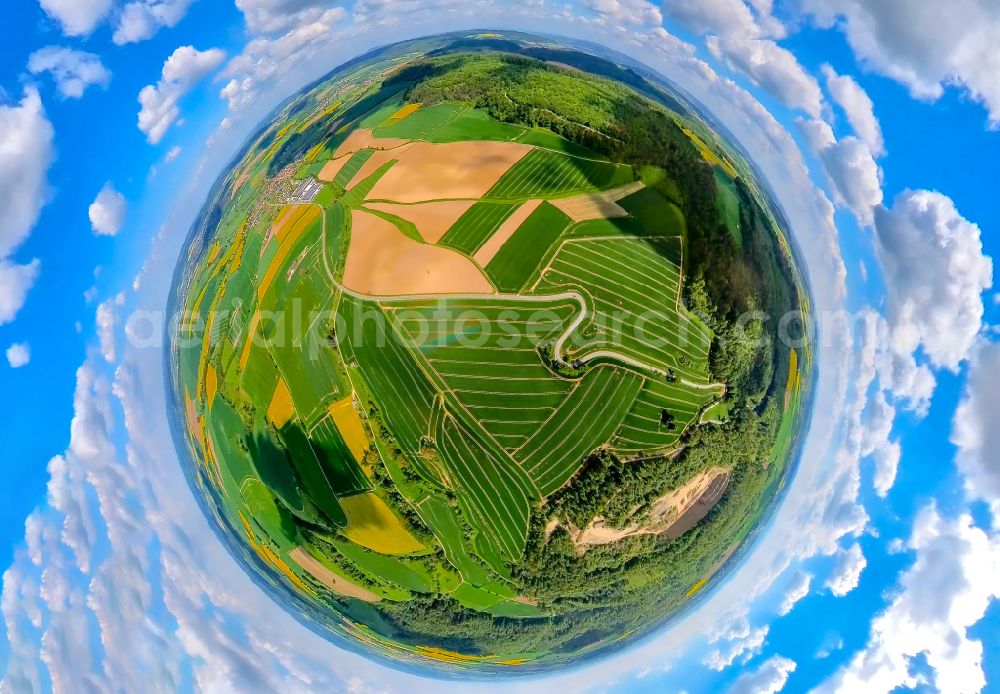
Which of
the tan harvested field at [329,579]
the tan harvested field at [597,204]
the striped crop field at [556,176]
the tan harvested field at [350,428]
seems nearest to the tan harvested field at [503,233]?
the striped crop field at [556,176]

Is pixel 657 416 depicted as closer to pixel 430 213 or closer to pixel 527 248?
pixel 527 248

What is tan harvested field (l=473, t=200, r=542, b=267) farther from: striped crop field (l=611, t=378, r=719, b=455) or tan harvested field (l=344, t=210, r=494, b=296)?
striped crop field (l=611, t=378, r=719, b=455)

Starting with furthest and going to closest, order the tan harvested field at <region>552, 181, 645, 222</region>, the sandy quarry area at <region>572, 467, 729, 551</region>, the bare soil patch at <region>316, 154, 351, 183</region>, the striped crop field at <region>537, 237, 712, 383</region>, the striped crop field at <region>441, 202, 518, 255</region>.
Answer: the bare soil patch at <region>316, 154, 351, 183</region> < the tan harvested field at <region>552, 181, 645, 222</region> < the striped crop field at <region>441, 202, 518, 255</region> < the striped crop field at <region>537, 237, 712, 383</region> < the sandy quarry area at <region>572, 467, 729, 551</region>

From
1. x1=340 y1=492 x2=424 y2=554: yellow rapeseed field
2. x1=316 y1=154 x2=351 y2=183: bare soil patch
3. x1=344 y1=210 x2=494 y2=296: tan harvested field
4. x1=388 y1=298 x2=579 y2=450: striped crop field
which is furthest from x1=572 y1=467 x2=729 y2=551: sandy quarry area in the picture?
x1=316 y1=154 x2=351 y2=183: bare soil patch

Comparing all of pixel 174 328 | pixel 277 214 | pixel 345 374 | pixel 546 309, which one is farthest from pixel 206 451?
pixel 546 309

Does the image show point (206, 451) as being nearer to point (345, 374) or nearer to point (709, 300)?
point (345, 374)

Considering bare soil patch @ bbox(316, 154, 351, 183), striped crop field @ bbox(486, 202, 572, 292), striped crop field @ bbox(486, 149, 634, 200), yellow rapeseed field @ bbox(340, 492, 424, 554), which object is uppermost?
bare soil patch @ bbox(316, 154, 351, 183)

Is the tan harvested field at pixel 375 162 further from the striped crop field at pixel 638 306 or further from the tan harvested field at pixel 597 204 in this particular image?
the striped crop field at pixel 638 306

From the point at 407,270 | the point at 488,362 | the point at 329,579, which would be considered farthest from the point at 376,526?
the point at 407,270
